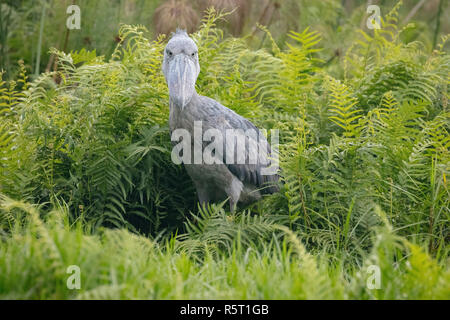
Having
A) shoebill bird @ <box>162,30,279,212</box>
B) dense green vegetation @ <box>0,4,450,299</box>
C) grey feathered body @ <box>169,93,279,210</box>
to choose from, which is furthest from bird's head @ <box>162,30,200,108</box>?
dense green vegetation @ <box>0,4,450,299</box>

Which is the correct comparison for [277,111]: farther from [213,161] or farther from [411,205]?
[411,205]

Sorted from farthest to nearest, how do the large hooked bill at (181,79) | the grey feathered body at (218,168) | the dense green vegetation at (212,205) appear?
1. the grey feathered body at (218,168)
2. the large hooked bill at (181,79)
3. the dense green vegetation at (212,205)

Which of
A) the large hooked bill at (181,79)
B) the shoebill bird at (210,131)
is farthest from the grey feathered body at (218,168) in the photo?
the large hooked bill at (181,79)

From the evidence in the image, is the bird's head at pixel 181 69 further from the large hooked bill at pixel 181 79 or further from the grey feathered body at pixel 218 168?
the grey feathered body at pixel 218 168

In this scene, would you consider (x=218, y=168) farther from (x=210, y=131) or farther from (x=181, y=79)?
(x=181, y=79)

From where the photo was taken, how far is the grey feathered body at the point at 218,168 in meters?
4.50

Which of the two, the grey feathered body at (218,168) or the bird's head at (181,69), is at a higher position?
the bird's head at (181,69)

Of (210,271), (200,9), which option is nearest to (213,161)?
(210,271)

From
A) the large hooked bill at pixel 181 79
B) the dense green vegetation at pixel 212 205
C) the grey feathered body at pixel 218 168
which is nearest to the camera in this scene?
the dense green vegetation at pixel 212 205

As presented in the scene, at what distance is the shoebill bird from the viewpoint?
4.37 meters

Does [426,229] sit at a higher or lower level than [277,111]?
lower

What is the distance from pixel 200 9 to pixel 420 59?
3086 mm

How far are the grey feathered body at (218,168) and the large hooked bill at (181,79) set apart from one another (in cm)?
10

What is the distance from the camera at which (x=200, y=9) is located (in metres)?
6.57
